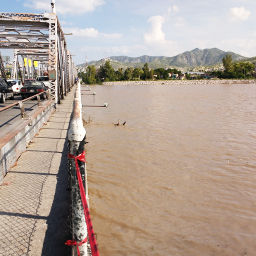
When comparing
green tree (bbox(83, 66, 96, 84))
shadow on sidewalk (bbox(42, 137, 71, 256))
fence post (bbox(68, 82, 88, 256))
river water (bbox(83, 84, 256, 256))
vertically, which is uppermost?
green tree (bbox(83, 66, 96, 84))

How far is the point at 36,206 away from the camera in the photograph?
426 cm

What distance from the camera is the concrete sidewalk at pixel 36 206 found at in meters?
3.38

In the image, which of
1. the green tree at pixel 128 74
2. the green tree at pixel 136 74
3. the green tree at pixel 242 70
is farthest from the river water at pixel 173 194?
the green tree at pixel 242 70

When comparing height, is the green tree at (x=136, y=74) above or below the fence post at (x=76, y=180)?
above

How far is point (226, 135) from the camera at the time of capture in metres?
14.1

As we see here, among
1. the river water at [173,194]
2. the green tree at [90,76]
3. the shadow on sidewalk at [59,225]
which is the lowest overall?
the river water at [173,194]

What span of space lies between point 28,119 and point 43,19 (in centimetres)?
1302

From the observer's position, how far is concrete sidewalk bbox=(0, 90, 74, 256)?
11.1 ft

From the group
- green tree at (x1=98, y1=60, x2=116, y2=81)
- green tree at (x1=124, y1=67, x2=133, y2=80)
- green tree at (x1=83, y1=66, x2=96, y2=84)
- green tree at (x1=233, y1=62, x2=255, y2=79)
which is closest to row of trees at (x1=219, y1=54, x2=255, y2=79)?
green tree at (x1=233, y1=62, x2=255, y2=79)

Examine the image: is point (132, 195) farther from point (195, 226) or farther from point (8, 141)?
point (8, 141)

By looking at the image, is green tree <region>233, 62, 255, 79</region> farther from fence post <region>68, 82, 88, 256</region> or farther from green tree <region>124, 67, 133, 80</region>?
fence post <region>68, 82, 88, 256</region>

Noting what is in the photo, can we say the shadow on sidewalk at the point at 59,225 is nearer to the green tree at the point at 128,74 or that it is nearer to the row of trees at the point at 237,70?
the green tree at the point at 128,74

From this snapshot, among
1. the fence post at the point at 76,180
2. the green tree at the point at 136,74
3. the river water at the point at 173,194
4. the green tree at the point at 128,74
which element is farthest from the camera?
the green tree at the point at 136,74

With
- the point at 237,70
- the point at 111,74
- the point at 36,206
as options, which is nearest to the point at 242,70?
the point at 237,70
